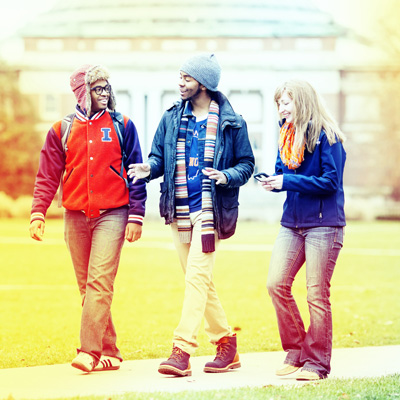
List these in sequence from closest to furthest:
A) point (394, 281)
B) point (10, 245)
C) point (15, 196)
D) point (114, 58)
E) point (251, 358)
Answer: point (251, 358)
point (394, 281)
point (10, 245)
point (15, 196)
point (114, 58)

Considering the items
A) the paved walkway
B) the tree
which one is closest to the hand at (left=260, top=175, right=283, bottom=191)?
the paved walkway

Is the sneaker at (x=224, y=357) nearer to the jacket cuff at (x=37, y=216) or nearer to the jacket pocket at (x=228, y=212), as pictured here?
the jacket pocket at (x=228, y=212)

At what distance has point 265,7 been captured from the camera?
191 ft

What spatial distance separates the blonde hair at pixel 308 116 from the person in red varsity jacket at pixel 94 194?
40.7 inches

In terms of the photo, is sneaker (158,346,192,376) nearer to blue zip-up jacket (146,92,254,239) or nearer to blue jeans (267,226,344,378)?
blue jeans (267,226,344,378)

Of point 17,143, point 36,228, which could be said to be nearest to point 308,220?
point 36,228

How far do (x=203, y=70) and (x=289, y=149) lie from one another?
2.40 ft

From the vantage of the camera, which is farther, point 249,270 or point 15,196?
point 15,196

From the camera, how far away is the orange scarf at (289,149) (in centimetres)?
533

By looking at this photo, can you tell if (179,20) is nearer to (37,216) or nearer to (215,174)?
(37,216)

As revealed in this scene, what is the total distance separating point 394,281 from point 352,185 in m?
31.8

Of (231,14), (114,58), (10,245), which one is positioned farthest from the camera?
(231,14)

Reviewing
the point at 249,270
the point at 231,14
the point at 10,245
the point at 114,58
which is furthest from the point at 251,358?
the point at 231,14

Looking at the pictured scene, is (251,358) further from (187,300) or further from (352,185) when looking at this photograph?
(352,185)
